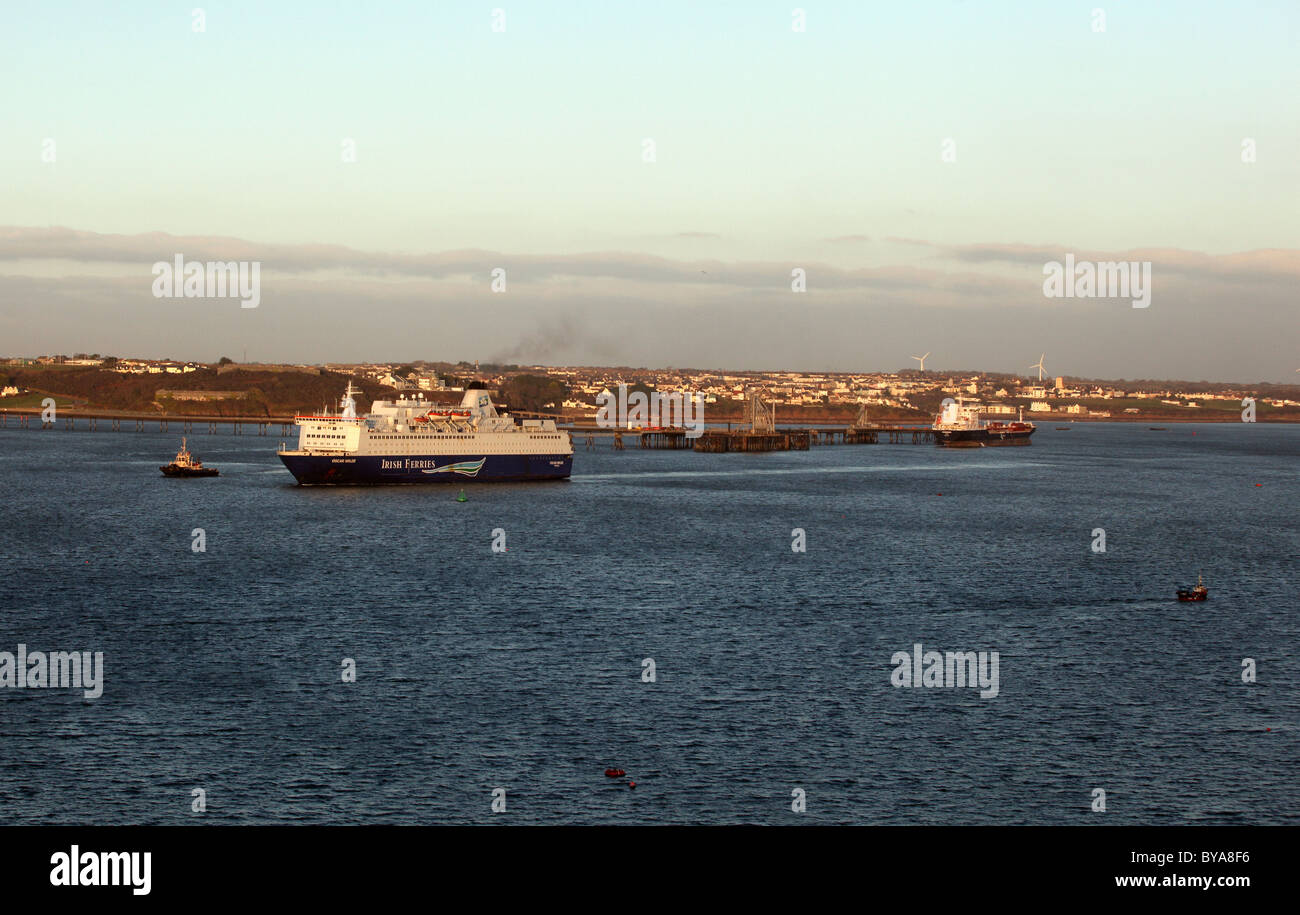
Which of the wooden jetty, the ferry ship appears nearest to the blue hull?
the ferry ship

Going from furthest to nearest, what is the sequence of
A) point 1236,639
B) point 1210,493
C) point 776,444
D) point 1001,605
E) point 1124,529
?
point 776,444, point 1210,493, point 1124,529, point 1001,605, point 1236,639

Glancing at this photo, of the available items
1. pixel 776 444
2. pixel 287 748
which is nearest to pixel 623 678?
pixel 287 748

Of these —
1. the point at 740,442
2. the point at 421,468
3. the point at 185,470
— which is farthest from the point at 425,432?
the point at 740,442

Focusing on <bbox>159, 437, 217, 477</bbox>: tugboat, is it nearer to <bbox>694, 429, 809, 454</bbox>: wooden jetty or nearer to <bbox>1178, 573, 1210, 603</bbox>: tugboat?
<bbox>694, 429, 809, 454</bbox>: wooden jetty

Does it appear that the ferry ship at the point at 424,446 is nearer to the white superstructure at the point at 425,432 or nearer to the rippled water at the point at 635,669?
the white superstructure at the point at 425,432

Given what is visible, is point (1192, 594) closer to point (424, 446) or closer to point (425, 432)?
point (424, 446)

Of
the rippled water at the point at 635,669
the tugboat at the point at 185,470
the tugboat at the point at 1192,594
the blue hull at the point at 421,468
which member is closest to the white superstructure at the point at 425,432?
the blue hull at the point at 421,468

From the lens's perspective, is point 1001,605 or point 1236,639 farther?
point 1001,605
